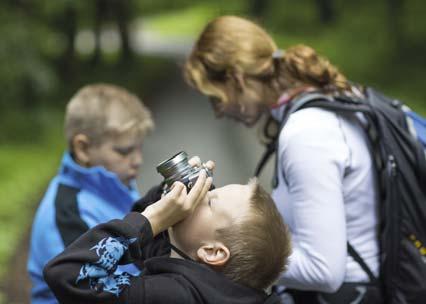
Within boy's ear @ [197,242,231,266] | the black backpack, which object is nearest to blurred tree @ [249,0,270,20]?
the black backpack

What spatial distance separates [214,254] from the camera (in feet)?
6.55

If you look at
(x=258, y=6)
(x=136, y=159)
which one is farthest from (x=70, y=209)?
(x=258, y=6)

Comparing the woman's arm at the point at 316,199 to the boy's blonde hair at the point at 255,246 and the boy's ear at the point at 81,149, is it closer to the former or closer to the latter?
the boy's blonde hair at the point at 255,246

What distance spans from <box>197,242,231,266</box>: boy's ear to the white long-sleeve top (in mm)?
449

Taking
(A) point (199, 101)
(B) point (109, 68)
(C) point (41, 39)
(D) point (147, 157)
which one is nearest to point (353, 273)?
(D) point (147, 157)

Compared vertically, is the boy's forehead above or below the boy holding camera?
above

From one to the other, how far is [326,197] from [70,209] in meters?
1.16

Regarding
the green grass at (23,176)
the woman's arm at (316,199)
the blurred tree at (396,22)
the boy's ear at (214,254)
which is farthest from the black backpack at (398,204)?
the blurred tree at (396,22)

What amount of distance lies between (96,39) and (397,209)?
22.0 m

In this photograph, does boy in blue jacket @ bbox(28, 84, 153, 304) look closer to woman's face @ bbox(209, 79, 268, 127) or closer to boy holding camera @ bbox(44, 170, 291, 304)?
woman's face @ bbox(209, 79, 268, 127)

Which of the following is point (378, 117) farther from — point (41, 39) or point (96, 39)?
point (96, 39)

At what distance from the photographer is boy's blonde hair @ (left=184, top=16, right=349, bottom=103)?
8.86 feet

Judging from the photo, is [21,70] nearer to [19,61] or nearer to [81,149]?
[19,61]

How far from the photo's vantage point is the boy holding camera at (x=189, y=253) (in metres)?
1.83
